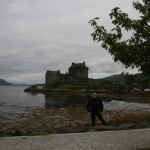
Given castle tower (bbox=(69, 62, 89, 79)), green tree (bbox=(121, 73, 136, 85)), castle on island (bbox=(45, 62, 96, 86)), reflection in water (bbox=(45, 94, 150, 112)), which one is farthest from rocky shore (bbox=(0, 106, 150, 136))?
castle tower (bbox=(69, 62, 89, 79))

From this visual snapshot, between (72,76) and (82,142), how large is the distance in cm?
13035

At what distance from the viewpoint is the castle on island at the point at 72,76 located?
14325 centimetres

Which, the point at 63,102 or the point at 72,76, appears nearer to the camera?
the point at 63,102

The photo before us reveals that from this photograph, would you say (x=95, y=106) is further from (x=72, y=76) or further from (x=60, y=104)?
(x=72, y=76)

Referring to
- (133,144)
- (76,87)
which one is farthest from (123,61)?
(76,87)

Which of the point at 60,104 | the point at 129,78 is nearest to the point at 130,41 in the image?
the point at 129,78

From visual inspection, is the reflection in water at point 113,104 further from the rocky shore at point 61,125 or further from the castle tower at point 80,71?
the castle tower at point 80,71

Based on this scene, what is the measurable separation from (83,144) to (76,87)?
10897cm

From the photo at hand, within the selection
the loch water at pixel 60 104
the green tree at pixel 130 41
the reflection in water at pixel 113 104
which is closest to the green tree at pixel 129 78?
the green tree at pixel 130 41

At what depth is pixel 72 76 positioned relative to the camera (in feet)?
475

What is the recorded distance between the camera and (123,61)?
1361 centimetres

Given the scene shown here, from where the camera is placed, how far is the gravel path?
535 inches

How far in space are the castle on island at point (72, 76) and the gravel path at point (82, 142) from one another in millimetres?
123578

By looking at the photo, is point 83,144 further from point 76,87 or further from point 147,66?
point 76,87
